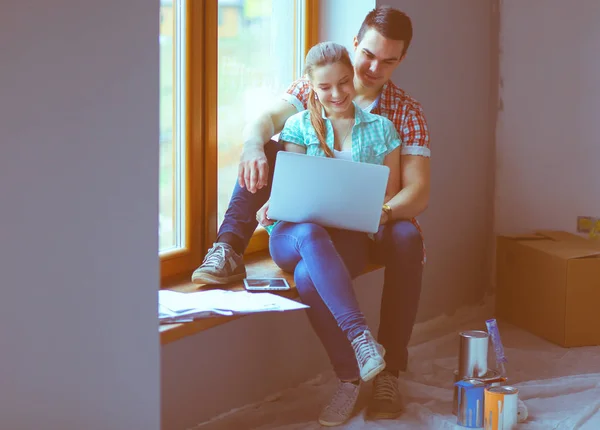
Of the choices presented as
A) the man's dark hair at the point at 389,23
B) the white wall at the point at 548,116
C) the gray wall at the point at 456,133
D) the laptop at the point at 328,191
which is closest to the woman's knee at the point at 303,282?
the laptop at the point at 328,191

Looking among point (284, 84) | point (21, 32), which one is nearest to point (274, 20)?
point (284, 84)

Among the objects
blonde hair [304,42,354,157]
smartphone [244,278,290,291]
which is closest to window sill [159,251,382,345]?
smartphone [244,278,290,291]

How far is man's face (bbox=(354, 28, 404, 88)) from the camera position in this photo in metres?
2.38

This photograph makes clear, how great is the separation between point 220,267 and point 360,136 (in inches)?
20.8

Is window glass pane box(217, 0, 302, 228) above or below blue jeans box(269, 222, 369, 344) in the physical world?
above

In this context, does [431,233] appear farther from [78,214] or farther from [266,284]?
[78,214]

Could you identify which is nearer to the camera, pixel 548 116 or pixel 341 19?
pixel 341 19

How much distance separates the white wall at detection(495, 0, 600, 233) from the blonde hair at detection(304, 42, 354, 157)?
1280 millimetres

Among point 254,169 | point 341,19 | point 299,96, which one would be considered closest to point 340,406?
point 254,169

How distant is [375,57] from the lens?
94.3 inches

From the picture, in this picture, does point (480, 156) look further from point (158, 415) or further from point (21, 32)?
point (21, 32)

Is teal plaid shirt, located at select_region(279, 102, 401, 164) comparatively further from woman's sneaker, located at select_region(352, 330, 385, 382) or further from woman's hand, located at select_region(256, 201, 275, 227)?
woman's sneaker, located at select_region(352, 330, 385, 382)

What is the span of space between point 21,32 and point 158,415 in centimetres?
79

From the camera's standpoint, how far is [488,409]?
2.10m
